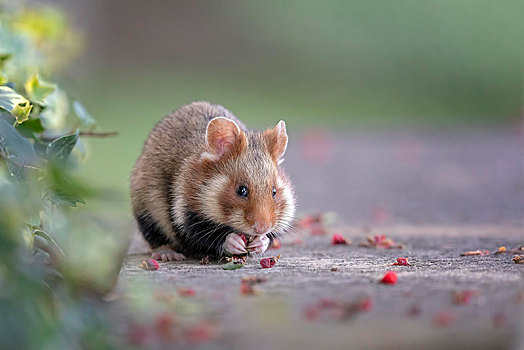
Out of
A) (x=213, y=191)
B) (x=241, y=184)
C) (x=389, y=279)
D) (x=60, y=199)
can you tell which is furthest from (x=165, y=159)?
(x=389, y=279)

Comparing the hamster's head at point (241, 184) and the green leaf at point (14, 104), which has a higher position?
the green leaf at point (14, 104)

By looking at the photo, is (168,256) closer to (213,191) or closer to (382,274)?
(213,191)

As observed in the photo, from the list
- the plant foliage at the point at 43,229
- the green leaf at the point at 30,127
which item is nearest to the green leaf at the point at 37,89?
the plant foliage at the point at 43,229

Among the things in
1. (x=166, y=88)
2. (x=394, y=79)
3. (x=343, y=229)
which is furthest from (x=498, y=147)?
(x=166, y=88)

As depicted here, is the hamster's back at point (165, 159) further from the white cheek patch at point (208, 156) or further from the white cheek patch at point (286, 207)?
the white cheek patch at point (286, 207)

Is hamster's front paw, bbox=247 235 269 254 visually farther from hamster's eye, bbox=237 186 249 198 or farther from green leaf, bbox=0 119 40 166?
green leaf, bbox=0 119 40 166

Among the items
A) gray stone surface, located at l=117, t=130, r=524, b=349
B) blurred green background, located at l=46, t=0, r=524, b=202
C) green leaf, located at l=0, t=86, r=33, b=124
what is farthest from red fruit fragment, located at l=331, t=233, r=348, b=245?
blurred green background, located at l=46, t=0, r=524, b=202

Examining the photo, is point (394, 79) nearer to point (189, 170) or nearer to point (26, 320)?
point (189, 170)
